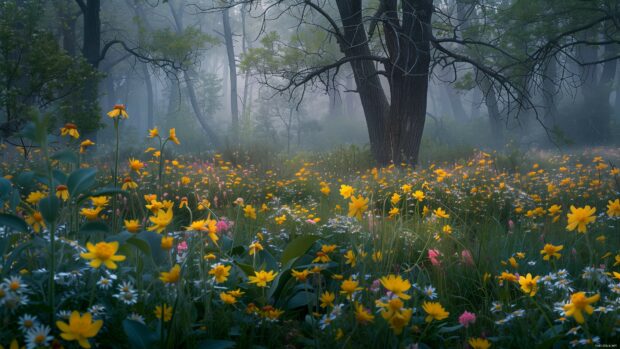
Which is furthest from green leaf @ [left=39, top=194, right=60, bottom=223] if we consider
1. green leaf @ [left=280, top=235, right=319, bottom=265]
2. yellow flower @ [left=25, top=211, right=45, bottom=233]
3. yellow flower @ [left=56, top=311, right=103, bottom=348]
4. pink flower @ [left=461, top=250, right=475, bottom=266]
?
pink flower @ [left=461, top=250, right=475, bottom=266]

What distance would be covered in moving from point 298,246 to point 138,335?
971 mm

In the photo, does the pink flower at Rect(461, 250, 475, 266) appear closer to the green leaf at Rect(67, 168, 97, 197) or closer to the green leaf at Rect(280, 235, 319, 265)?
the green leaf at Rect(280, 235, 319, 265)

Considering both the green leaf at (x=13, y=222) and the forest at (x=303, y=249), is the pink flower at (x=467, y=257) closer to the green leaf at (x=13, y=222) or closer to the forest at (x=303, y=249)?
the forest at (x=303, y=249)

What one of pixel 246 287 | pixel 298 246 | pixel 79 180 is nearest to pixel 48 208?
pixel 79 180

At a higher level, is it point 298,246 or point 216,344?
point 298,246

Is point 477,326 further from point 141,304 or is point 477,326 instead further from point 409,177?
point 409,177

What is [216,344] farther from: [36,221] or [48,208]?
[36,221]

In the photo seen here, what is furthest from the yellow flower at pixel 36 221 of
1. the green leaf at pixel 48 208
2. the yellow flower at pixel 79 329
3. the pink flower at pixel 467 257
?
the pink flower at pixel 467 257

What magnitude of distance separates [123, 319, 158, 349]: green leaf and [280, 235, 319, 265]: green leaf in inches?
36.2

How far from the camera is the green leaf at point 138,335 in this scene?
4.86 ft

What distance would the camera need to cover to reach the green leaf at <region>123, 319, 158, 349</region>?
148cm

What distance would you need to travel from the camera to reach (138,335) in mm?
1488

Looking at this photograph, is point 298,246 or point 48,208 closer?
point 48,208

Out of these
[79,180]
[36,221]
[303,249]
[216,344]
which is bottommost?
[216,344]
